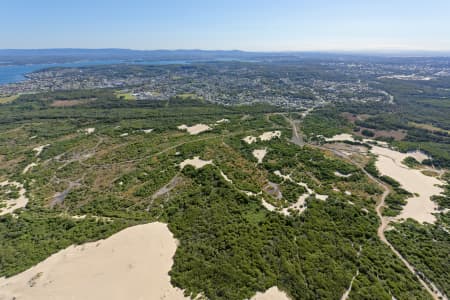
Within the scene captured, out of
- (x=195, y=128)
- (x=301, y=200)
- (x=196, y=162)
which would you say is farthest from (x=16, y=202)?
(x=195, y=128)

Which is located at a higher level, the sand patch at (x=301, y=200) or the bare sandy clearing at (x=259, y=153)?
the bare sandy clearing at (x=259, y=153)

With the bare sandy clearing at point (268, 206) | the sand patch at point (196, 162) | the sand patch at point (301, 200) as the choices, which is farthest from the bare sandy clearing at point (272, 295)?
the sand patch at point (196, 162)

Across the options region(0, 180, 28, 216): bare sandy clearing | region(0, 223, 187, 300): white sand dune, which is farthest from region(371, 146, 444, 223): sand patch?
region(0, 180, 28, 216): bare sandy clearing

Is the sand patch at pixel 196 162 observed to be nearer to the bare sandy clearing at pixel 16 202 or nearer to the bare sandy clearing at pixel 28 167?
the bare sandy clearing at pixel 16 202

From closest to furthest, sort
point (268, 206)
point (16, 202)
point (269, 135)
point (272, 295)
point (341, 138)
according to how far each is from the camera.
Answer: point (272, 295), point (268, 206), point (16, 202), point (341, 138), point (269, 135)

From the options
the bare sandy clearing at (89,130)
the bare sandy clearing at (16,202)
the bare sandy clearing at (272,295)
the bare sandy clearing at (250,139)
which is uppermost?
the bare sandy clearing at (89,130)

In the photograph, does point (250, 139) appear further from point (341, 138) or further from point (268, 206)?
point (268, 206)

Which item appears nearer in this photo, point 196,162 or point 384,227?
point 384,227

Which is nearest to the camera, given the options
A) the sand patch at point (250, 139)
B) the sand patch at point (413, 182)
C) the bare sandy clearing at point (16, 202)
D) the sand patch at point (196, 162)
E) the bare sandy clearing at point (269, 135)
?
the bare sandy clearing at point (16, 202)
